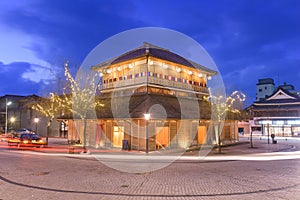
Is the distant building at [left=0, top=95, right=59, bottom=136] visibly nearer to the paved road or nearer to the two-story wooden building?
the two-story wooden building

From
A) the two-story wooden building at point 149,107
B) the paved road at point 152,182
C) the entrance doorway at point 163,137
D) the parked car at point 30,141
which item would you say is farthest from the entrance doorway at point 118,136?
the paved road at point 152,182

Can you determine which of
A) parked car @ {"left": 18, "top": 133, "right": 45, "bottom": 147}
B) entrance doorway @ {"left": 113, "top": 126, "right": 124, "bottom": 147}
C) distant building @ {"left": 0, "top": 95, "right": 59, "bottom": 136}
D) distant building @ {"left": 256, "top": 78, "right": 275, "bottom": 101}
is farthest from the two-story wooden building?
distant building @ {"left": 256, "top": 78, "right": 275, "bottom": 101}

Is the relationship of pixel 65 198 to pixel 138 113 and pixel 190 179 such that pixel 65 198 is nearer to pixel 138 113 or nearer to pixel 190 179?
pixel 190 179

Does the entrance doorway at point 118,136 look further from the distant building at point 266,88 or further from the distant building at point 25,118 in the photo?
the distant building at point 266,88

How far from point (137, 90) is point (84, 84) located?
6.47 m

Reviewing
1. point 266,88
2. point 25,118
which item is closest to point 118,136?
point 25,118

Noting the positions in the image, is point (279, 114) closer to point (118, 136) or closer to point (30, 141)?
point (118, 136)

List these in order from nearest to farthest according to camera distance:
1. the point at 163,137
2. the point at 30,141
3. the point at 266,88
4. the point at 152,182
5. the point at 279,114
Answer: the point at 152,182, the point at 163,137, the point at 30,141, the point at 279,114, the point at 266,88

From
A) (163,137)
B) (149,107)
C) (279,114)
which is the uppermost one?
(149,107)

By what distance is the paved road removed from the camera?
9750mm

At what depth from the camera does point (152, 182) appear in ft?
39.3

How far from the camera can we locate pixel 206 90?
36.3 meters

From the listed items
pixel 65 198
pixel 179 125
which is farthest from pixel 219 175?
pixel 179 125

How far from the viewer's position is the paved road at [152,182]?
32.0ft
